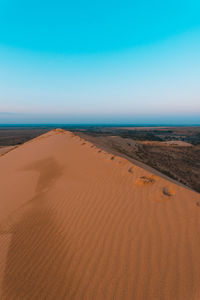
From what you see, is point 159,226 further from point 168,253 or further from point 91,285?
point 91,285

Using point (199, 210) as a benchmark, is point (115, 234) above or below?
below

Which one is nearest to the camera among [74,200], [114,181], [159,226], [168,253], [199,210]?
[168,253]

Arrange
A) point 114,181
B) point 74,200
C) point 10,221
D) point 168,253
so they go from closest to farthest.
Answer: point 168,253 < point 10,221 < point 74,200 < point 114,181

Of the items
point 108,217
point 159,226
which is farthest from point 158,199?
point 108,217

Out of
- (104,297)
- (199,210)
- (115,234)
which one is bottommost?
(104,297)

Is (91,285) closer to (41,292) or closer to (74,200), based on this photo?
(41,292)

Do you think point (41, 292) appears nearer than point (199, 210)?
Yes

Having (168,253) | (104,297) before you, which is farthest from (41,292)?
(168,253)
